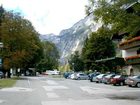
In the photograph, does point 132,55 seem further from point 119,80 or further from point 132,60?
point 119,80

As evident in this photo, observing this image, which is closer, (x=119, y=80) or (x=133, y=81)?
(x=133, y=81)

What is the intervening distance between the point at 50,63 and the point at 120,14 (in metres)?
151

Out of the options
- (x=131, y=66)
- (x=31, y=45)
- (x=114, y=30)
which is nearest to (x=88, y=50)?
(x=31, y=45)

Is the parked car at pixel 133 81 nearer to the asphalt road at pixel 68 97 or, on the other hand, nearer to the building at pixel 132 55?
the asphalt road at pixel 68 97

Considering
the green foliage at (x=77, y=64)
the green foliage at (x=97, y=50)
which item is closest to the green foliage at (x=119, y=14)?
the green foliage at (x=97, y=50)

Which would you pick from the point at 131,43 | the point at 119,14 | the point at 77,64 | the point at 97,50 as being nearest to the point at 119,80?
the point at 131,43

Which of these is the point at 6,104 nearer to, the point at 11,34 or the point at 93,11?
the point at 93,11

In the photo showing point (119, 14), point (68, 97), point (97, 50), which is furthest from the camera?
point (97, 50)

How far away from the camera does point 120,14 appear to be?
2845 centimetres

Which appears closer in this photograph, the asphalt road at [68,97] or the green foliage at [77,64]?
the asphalt road at [68,97]

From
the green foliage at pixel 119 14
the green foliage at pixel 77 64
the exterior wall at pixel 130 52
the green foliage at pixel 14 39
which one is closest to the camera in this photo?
the green foliage at pixel 119 14

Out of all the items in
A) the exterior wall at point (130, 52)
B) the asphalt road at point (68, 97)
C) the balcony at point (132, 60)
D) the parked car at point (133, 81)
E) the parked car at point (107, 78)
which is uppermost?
the exterior wall at point (130, 52)

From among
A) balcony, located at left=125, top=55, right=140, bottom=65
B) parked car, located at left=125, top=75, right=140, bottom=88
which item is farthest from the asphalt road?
balcony, located at left=125, top=55, right=140, bottom=65

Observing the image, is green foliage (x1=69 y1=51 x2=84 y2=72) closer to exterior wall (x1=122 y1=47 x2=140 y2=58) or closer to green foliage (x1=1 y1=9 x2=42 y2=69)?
green foliage (x1=1 y1=9 x2=42 y2=69)
